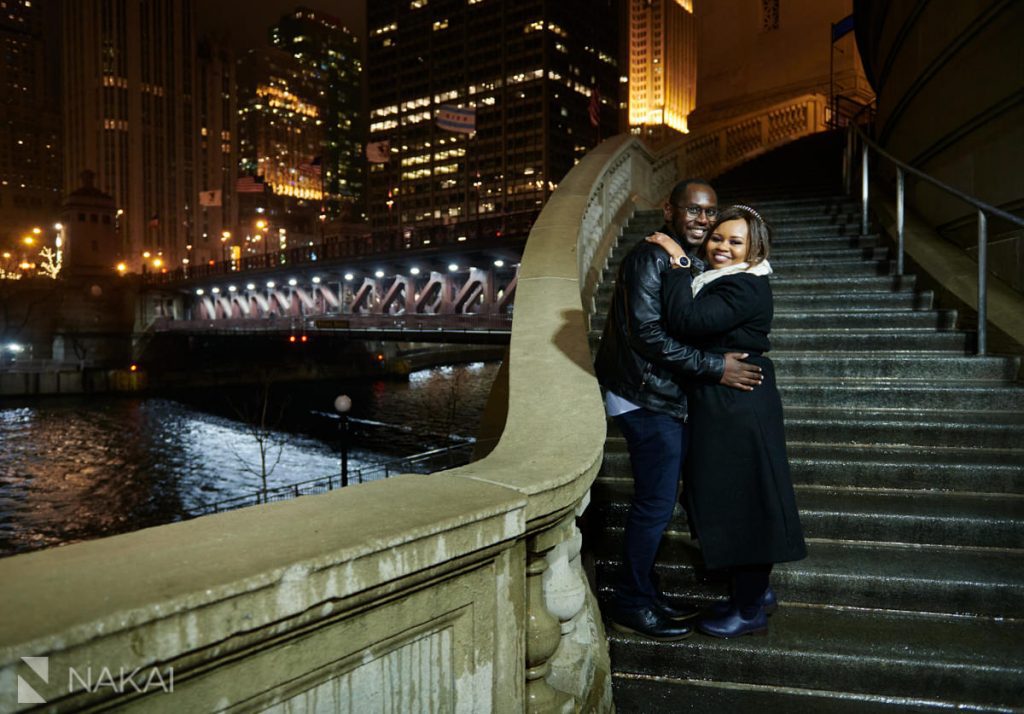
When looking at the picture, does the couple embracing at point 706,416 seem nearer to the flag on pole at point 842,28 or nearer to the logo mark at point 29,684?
the logo mark at point 29,684

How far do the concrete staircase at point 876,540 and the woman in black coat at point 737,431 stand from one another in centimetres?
53

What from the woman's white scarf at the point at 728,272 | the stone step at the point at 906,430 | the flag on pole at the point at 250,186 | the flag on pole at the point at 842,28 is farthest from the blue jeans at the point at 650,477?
the flag on pole at the point at 250,186

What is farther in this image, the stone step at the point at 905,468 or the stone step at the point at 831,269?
the stone step at the point at 831,269

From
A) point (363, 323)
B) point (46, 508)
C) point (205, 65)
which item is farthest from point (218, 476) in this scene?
point (205, 65)

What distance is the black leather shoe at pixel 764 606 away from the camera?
317 cm

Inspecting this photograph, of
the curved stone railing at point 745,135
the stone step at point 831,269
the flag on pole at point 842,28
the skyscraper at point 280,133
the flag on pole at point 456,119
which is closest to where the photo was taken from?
the stone step at point 831,269

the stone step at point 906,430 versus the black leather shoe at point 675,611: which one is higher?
the stone step at point 906,430

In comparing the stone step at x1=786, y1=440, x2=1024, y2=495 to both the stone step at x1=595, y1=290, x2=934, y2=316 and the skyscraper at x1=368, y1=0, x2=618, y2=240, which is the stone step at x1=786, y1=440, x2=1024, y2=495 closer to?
the stone step at x1=595, y1=290, x2=934, y2=316

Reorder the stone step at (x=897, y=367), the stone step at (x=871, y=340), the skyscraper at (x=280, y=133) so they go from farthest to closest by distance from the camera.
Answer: the skyscraper at (x=280, y=133), the stone step at (x=871, y=340), the stone step at (x=897, y=367)

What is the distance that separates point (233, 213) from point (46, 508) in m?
118

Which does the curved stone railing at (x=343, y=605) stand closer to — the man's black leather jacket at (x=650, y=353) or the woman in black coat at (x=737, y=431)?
the man's black leather jacket at (x=650, y=353)

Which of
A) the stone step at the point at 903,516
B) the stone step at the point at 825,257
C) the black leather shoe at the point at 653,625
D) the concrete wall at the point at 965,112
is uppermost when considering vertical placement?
the concrete wall at the point at 965,112

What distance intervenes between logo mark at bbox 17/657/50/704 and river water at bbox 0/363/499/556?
813 inches

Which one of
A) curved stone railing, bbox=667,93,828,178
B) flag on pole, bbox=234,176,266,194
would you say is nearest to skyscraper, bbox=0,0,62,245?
flag on pole, bbox=234,176,266,194
